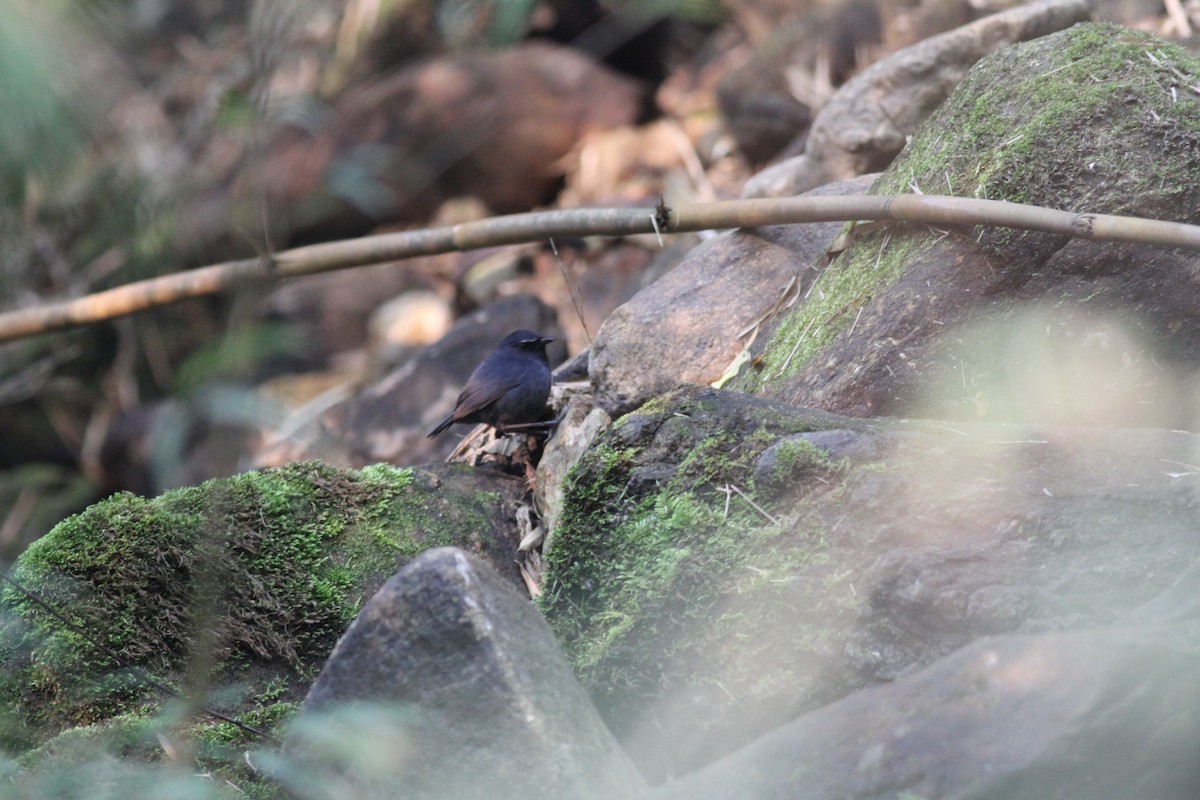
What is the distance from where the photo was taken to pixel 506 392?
524 cm

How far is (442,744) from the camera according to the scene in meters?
2.31

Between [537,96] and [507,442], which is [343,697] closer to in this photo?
[507,442]

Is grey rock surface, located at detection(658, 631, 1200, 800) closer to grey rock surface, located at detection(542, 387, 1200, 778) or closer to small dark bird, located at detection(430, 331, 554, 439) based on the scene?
grey rock surface, located at detection(542, 387, 1200, 778)

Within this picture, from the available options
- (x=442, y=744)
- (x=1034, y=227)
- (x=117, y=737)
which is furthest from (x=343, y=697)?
(x=1034, y=227)

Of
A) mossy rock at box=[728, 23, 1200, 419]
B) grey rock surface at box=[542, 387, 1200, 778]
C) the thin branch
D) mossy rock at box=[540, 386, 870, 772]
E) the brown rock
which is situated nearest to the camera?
grey rock surface at box=[542, 387, 1200, 778]

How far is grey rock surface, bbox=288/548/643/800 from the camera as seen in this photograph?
2268mm

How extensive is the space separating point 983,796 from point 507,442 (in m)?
3.30

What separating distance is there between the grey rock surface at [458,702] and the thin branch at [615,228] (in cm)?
156

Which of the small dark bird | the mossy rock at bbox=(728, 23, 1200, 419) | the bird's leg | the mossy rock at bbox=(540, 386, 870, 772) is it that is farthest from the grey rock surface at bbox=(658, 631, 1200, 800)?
the small dark bird

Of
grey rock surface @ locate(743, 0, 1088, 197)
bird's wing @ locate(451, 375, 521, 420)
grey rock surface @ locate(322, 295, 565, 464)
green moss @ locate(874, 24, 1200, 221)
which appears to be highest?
green moss @ locate(874, 24, 1200, 221)

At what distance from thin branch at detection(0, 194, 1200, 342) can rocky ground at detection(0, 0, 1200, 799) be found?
0.16 meters

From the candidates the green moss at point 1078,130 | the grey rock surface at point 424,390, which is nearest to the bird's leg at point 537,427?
the green moss at point 1078,130

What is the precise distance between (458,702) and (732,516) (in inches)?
43.3

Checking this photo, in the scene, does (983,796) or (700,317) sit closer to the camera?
(983,796)
